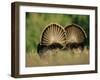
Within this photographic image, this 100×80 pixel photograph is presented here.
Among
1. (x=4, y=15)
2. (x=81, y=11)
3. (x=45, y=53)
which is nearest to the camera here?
(x=4, y=15)

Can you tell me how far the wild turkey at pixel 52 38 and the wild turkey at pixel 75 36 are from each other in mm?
49

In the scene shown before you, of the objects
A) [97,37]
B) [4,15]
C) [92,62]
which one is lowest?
[92,62]

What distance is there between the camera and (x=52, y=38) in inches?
82.3

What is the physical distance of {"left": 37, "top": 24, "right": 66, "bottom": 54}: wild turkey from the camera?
2.06 m

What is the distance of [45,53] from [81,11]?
0.50m

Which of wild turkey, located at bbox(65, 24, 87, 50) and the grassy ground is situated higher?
wild turkey, located at bbox(65, 24, 87, 50)

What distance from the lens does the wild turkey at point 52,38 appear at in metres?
2.06

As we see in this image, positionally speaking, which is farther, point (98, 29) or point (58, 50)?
point (98, 29)

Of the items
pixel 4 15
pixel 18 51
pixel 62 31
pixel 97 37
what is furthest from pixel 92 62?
pixel 4 15

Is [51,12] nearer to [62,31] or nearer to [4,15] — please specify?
[62,31]

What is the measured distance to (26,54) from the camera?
1988 mm

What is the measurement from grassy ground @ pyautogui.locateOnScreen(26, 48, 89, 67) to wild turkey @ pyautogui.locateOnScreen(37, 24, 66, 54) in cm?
4

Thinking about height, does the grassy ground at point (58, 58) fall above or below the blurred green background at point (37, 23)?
below

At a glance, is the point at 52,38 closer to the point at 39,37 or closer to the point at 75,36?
the point at 39,37
